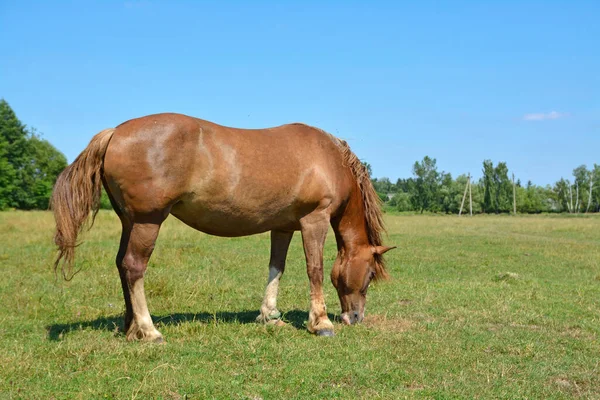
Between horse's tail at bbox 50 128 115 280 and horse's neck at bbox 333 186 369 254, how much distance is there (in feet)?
9.76

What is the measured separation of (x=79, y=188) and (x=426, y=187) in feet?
230

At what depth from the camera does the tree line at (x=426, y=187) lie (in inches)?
2190

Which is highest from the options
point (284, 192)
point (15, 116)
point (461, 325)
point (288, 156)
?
point (15, 116)

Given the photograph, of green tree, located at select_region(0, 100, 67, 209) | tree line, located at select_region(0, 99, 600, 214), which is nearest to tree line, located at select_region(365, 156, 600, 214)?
tree line, located at select_region(0, 99, 600, 214)

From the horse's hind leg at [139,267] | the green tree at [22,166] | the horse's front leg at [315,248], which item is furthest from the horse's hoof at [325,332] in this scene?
the green tree at [22,166]

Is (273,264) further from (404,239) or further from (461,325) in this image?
(404,239)

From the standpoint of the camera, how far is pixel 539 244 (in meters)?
18.2

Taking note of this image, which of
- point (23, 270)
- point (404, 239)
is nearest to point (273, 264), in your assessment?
point (23, 270)

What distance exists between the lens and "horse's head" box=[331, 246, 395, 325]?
6672 millimetres

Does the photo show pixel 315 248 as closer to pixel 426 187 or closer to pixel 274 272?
pixel 274 272

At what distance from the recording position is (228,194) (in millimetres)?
5730

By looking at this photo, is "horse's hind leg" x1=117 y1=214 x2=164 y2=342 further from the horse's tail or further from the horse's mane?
the horse's mane

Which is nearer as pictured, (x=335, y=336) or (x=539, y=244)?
(x=335, y=336)

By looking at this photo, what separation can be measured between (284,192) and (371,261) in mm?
1587
